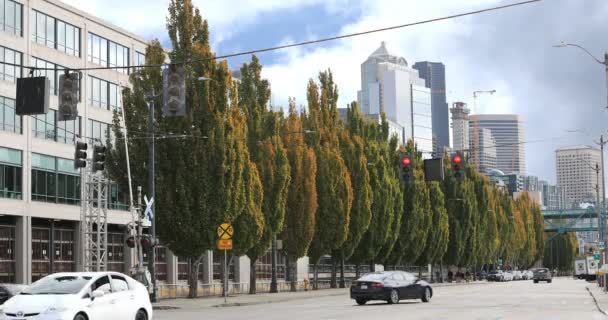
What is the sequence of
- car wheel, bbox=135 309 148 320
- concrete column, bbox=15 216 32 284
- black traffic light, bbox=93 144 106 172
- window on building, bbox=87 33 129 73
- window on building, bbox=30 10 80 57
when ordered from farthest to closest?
window on building, bbox=87 33 129 73 < window on building, bbox=30 10 80 57 < concrete column, bbox=15 216 32 284 < black traffic light, bbox=93 144 106 172 < car wheel, bbox=135 309 148 320

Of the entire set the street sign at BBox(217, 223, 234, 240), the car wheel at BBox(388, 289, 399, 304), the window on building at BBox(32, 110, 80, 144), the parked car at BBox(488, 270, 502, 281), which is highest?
the window on building at BBox(32, 110, 80, 144)

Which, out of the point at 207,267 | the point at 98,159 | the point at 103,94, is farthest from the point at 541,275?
the point at 98,159

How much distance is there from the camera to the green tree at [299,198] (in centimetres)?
5831

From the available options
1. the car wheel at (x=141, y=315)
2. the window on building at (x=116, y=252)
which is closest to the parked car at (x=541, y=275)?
the window on building at (x=116, y=252)

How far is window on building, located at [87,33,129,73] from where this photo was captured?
207 ft

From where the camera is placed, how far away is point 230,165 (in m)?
44.2

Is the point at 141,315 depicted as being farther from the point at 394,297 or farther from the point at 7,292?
the point at 394,297

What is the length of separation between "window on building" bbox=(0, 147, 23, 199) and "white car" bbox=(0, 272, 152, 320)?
35028 mm

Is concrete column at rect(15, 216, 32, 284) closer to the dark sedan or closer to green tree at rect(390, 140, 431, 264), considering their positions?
the dark sedan

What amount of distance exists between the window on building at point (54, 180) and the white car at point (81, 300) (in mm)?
37422

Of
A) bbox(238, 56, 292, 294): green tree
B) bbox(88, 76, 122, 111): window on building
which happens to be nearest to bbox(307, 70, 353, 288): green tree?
bbox(238, 56, 292, 294): green tree

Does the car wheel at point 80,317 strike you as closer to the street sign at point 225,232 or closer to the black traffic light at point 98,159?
the black traffic light at point 98,159

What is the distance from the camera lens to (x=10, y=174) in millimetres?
55156

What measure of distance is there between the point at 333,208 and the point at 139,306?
132 feet
